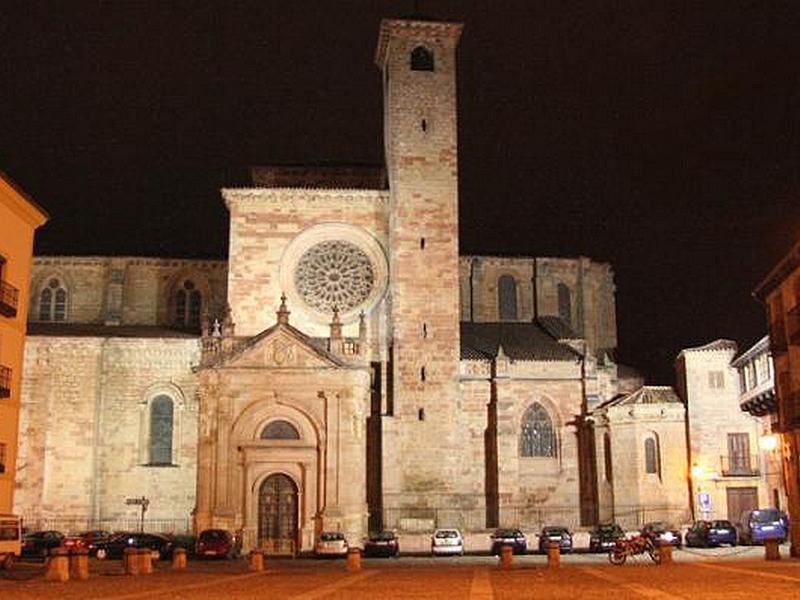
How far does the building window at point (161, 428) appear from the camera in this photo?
46.3m

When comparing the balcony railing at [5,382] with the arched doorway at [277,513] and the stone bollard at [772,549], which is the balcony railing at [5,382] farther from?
the stone bollard at [772,549]

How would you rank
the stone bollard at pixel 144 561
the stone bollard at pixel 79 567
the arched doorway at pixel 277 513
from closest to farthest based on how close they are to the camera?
the stone bollard at pixel 79 567 < the stone bollard at pixel 144 561 < the arched doorway at pixel 277 513

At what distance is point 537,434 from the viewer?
162 feet

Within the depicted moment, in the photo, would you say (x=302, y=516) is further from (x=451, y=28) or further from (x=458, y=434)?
(x=451, y=28)

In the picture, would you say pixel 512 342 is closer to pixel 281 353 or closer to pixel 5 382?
pixel 281 353

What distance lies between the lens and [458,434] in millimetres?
45625

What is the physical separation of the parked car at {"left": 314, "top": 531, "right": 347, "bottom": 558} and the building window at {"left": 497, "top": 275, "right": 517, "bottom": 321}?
2180cm

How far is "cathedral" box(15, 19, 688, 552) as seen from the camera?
42.8 metres

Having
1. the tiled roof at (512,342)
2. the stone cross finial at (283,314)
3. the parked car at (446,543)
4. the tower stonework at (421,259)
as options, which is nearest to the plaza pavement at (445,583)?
the parked car at (446,543)

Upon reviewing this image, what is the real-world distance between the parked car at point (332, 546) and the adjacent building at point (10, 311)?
11.3 meters

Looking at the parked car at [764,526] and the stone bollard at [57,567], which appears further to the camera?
the parked car at [764,526]

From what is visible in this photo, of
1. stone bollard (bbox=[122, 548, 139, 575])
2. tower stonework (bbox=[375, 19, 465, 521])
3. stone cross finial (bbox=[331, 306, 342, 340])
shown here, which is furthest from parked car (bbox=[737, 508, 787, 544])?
stone bollard (bbox=[122, 548, 139, 575])

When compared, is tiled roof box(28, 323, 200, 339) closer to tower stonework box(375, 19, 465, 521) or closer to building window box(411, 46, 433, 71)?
tower stonework box(375, 19, 465, 521)

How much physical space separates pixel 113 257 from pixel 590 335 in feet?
→ 84.7
